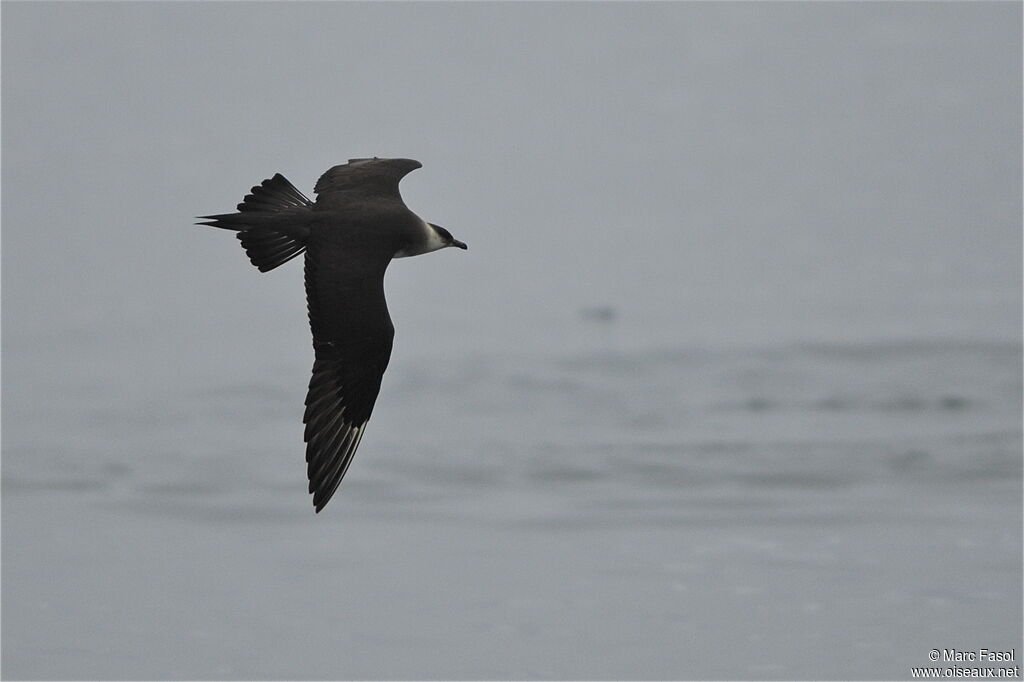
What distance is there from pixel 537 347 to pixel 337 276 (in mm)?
12447

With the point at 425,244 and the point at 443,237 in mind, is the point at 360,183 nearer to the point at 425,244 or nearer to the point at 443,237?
the point at 443,237

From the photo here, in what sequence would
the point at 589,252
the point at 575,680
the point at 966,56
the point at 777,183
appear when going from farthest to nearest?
the point at 966,56
the point at 777,183
the point at 589,252
the point at 575,680

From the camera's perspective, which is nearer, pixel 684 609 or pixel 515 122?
pixel 684 609

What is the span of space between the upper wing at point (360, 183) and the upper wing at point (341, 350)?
503 millimetres

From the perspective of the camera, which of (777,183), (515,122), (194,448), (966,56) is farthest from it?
(966,56)

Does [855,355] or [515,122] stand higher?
[515,122]

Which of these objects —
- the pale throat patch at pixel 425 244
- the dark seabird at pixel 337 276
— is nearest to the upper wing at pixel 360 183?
the dark seabird at pixel 337 276

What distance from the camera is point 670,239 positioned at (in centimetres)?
2227

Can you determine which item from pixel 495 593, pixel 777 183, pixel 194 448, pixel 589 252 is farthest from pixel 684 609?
pixel 777 183

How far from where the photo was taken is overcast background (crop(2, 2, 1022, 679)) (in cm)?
1379

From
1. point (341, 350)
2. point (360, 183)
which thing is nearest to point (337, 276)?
point (341, 350)

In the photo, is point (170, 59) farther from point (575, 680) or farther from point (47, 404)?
point (575, 680)

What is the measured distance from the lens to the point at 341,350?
7.52 metres

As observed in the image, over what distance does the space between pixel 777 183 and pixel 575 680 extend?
37.4 feet
